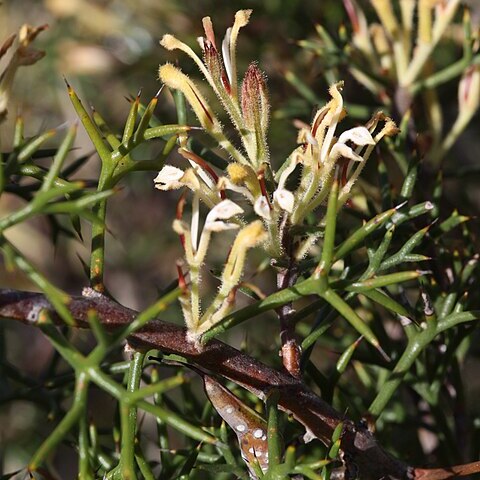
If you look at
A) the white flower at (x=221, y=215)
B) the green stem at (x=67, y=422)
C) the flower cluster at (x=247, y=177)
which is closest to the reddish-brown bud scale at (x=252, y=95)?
the flower cluster at (x=247, y=177)

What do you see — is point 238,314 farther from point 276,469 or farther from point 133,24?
point 133,24

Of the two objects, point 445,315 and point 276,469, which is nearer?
point 276,469

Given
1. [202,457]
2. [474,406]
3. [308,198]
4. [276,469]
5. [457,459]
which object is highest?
[308,198]

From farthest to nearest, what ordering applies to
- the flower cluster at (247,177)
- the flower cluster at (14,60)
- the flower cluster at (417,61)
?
1. the flower cluster at (417,61)
2. the flower cluster at (14,60)
3. the flower cluster at (247,177)

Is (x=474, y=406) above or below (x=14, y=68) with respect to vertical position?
below

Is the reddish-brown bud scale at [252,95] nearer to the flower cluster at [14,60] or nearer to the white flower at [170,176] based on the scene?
the white flower at [170,176]

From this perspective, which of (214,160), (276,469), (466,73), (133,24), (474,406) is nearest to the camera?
(276,469)

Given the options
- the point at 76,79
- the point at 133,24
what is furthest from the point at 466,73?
the point at 76,79

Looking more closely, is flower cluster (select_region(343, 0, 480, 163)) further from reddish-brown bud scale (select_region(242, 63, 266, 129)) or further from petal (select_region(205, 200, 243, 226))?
petal (select_region(205, 200, 243, 226))

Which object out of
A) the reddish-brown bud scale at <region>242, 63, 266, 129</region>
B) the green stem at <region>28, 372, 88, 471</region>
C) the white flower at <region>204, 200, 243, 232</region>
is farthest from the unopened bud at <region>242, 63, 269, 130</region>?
the green stem at <region>28, 372, 88, 471</region>
